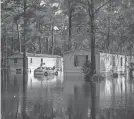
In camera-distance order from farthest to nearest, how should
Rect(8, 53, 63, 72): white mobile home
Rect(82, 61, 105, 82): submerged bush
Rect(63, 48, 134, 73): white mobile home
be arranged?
Rect(8, 53, 63, 72): white mobile home < Rect(63, 48, 134, 73): white mobile home < Rect(82, 61, 105, 82): submerged bush

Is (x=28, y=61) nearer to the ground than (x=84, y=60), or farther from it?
farther from it

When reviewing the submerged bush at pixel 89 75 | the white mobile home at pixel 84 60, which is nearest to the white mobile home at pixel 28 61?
the white mobile home at pixel 84 60

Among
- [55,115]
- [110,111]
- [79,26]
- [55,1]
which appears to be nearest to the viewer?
[55,115]

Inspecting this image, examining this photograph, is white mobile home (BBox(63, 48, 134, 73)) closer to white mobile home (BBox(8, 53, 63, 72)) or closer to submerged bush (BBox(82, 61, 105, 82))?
submerged bush (BBox(82, 61, 105, 82))

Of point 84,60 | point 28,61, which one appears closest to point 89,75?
point 84,60

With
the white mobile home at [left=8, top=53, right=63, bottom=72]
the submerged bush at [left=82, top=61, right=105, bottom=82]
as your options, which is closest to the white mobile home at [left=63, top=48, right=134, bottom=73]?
the submerged bush at [left=82, top=61, right=105, bottom=82]

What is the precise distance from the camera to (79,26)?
37938 millimetres

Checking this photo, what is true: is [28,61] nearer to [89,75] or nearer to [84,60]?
[84,60]

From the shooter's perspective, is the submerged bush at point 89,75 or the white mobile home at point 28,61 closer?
the submerged bush at point 89,75

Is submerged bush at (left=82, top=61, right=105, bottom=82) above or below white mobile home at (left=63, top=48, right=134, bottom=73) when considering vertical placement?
below

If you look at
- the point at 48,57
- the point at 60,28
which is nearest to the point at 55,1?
the point at 48,57

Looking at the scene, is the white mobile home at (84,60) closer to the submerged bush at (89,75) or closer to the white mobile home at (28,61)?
the submerged bush at (89,75)

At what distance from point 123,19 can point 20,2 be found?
15532 mm

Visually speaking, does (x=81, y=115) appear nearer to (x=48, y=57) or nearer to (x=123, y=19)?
(x=123, y=19)
